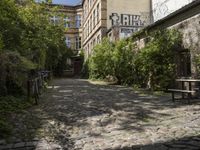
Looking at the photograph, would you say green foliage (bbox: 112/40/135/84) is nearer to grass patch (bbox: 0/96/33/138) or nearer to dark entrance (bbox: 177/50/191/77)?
dark entrance (bbox: 177/50/191/77)

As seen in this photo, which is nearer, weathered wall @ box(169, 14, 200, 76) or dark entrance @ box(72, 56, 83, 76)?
weathered wall @ box(169, 14, 200, 76)

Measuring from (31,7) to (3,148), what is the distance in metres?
12.2

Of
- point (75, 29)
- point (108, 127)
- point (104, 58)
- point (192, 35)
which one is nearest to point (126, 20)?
point (104, 58)

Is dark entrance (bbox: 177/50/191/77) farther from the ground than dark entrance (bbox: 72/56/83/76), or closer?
closer

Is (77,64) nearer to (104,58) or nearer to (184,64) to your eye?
(104,58)

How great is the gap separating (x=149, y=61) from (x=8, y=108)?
802 centimetres

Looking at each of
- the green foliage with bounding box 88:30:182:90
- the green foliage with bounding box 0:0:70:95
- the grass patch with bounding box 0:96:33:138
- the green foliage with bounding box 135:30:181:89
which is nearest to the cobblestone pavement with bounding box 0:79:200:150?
the grass patch with bounding box 0:96:33:138

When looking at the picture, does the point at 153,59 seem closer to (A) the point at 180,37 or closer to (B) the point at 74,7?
(A) the point at 180,37

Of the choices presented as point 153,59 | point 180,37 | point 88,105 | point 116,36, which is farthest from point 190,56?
point 116,36

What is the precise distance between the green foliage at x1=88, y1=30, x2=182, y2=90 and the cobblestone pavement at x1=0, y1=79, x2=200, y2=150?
423 centimetres

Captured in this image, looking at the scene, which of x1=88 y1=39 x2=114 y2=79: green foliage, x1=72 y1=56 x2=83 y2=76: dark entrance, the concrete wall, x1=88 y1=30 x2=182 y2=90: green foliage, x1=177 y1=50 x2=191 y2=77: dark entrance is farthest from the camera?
x1=72 y1=56 x2=83 y2=76: dark entrance

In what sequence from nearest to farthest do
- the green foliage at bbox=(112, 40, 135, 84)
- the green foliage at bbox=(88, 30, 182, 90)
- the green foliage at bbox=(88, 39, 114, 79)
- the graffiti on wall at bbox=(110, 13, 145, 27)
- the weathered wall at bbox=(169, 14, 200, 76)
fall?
1. the weathered wall at bbox=(169, 14, 200, 76)
2. the green foliage at bbox=(88, 30, 182, 90)
3. the green foliage at bbox=(112, 40, 135, 84)
4. the green foliage at bbox=(88, 39, 114, 79)
5. the graffiti on wall at bbox=(110, 13, 145, 27)

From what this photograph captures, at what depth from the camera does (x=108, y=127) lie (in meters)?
6.82

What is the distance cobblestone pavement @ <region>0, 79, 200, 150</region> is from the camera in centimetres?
549
